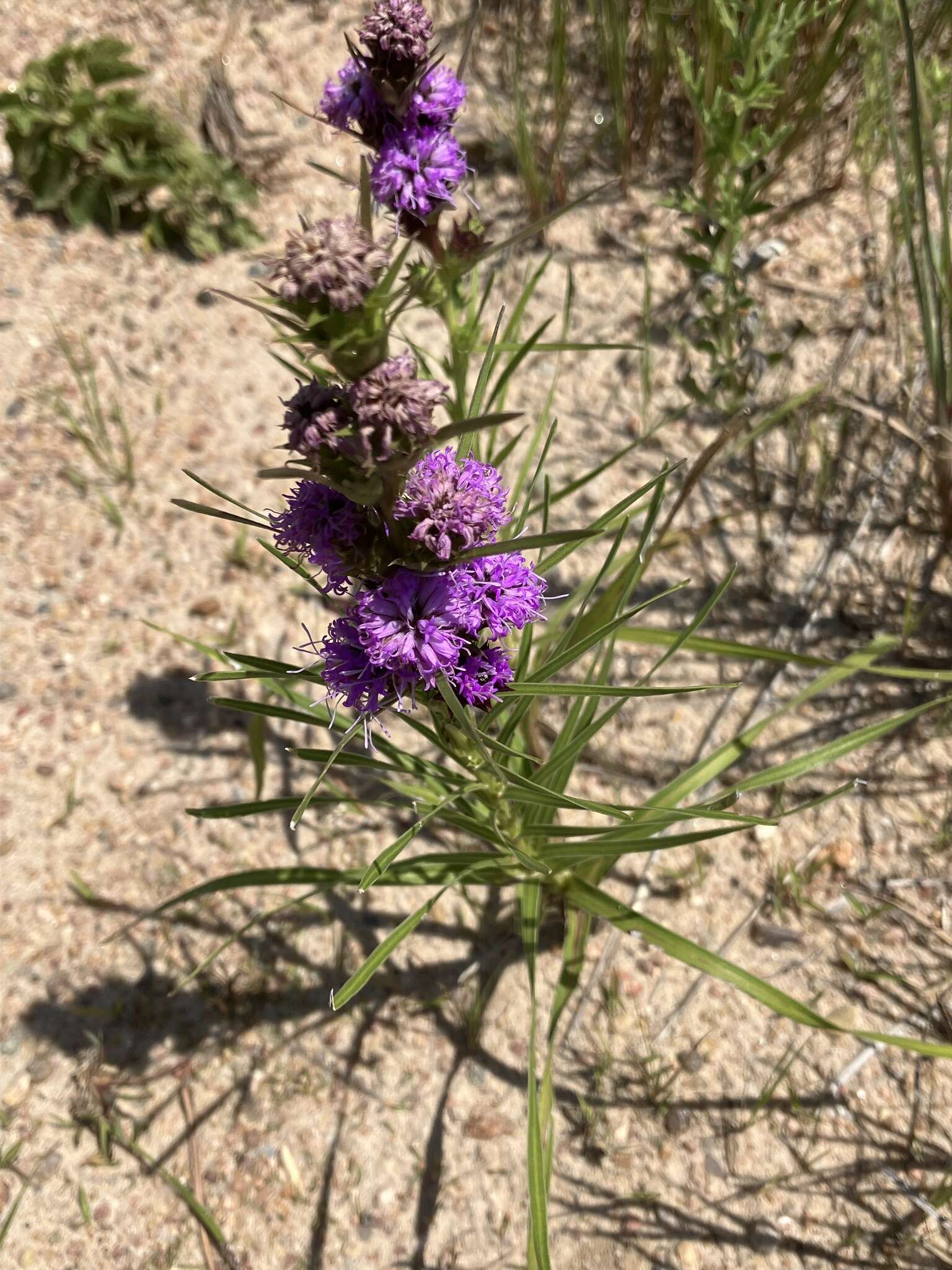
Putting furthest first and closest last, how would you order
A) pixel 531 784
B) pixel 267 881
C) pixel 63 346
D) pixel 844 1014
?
pixel 63 346
pixel 844 1014
pixel 267 881
pixel 531 784

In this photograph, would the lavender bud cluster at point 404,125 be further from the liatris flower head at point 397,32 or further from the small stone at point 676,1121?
the small stone at point 676,1121

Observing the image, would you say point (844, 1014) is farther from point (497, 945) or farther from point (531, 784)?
point (531, 784)

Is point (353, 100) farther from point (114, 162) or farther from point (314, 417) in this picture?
point (114, 162)

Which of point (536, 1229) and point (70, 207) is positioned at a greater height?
point (70, 207)

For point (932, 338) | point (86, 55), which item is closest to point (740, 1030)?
point (932, 338)

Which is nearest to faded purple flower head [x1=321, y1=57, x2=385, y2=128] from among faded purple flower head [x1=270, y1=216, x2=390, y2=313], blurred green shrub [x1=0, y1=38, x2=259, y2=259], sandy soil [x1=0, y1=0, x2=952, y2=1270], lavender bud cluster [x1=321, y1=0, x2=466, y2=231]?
lavender bud cluster [x1=321, y1=0, x2=466, y2=231]

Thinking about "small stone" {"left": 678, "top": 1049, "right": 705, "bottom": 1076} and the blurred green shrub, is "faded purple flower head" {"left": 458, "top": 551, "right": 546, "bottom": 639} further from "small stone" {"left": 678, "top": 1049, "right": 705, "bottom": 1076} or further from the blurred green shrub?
the blurred green shrub
